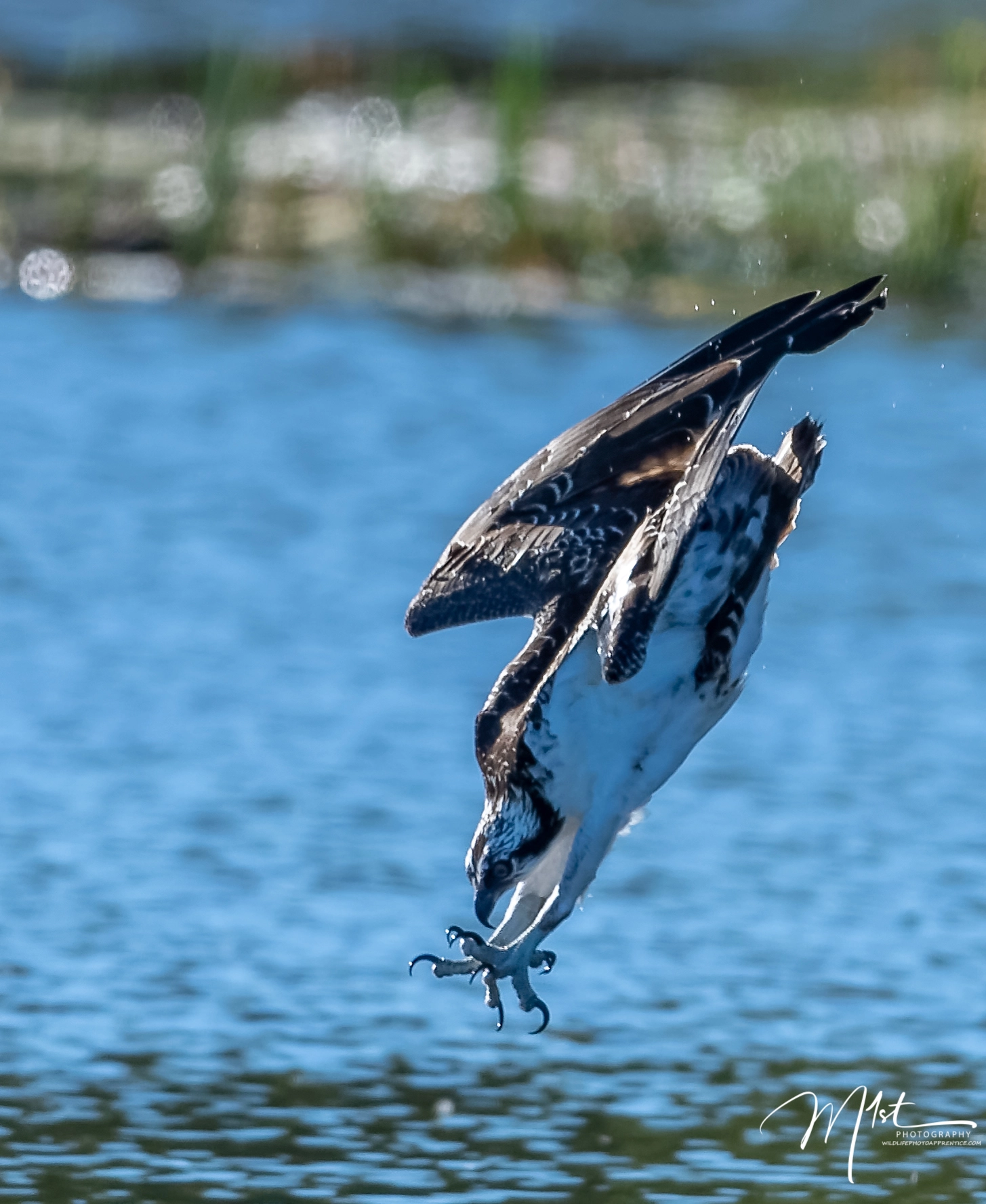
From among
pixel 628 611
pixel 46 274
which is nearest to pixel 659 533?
pixel 628 611

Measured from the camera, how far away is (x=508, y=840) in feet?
20.4

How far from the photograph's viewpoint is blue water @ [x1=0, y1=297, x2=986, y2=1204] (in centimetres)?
748

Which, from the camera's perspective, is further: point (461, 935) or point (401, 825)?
point (401, 825)

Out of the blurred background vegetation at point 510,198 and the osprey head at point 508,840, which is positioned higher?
the blurred background vegetation at point 510,198

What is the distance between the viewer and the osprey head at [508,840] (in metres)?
6.21

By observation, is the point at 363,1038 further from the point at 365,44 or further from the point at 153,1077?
the point at 365,44

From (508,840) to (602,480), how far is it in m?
0.92

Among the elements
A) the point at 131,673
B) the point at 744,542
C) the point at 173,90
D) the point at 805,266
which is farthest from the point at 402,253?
the point at 744,542

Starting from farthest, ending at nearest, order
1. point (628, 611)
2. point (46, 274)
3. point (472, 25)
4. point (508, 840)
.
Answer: point (472, 25), point (46, 274), point (508, 840), point (628, 611)

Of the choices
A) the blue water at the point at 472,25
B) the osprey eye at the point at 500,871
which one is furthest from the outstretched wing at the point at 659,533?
the blue water at the point at 472,25

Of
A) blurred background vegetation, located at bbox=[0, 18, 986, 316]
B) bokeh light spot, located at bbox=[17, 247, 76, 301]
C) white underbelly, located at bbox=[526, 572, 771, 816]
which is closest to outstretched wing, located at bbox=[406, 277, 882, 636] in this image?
white underbelly, located at bbox=[526, 572, 771, 816]

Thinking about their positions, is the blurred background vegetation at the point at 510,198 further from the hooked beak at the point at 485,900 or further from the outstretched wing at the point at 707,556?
the hooked beak at the point at 485,900

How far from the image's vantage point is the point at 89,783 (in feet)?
34.8

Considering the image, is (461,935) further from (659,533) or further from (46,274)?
(46,274)
